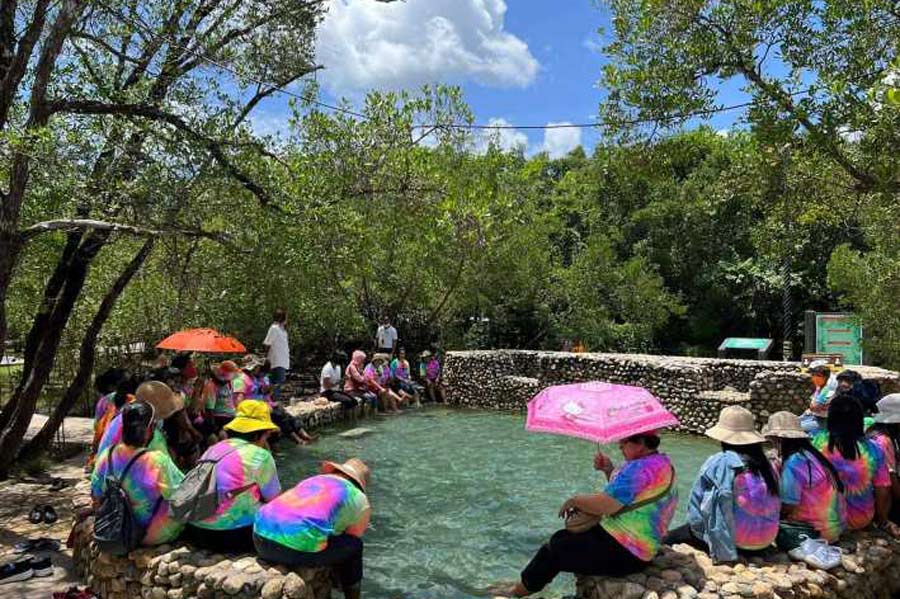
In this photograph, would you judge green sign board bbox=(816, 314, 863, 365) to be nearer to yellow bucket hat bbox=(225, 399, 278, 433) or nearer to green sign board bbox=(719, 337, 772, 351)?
green sign board bbox=(719, 337, 772, 351)

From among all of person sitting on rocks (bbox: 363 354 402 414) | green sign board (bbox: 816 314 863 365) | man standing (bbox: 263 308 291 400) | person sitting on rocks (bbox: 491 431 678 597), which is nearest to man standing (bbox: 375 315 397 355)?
person sitting on rocks (bbox: 363 354 402 414)

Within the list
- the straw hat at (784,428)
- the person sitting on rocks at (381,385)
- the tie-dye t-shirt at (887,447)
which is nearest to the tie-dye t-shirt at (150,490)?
the straw hat at (784,428)

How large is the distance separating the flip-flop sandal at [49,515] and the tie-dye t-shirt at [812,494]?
6423 mm

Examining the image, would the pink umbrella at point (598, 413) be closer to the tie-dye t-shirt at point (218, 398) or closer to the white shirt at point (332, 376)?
the tie-dye t-shirt at point (218, 398)

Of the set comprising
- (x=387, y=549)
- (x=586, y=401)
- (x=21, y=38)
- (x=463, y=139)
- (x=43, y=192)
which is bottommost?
(x=387, y=549)

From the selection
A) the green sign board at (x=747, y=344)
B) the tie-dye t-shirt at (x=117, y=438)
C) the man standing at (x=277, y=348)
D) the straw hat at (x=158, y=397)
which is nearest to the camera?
the tie-dye t-shirt at (x=117, y=438)

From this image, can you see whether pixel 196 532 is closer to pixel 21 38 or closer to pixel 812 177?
pixel 21 38

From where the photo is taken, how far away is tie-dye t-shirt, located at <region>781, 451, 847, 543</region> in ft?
15.3

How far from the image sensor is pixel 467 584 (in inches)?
223

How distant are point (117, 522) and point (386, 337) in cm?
1280

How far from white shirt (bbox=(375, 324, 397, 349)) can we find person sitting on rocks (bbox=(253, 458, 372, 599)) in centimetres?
1286

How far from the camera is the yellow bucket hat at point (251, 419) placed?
4715 mm

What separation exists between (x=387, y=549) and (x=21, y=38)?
6001 millimetres

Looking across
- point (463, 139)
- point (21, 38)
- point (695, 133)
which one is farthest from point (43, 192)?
point (463, 139)
